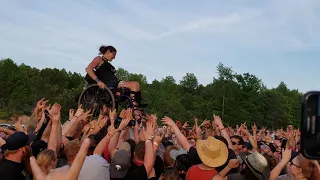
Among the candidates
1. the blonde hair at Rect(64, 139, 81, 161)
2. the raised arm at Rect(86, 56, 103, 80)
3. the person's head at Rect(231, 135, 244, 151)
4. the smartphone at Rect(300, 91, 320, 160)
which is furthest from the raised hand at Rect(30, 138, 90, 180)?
the raised arm at Rect(86, 56, 103, 80)

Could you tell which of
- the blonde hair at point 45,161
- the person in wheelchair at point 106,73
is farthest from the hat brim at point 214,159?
the person in wheelchair at point 106,73

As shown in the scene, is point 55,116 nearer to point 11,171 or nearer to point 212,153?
A: point 11,171

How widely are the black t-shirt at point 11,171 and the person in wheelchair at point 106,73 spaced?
406 cm

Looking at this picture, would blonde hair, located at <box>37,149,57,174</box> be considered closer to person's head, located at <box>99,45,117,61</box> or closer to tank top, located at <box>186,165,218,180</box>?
tank top, located at <box>186,165,218,180</box>

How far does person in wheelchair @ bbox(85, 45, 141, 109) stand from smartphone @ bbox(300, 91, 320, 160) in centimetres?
641

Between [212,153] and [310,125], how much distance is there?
8.12 ft

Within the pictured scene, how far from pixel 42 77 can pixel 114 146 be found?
71391 mm

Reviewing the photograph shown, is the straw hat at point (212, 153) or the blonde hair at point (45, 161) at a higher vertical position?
the straw hat at point (212, 153)

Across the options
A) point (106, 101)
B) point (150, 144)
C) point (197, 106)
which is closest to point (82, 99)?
point (106, 101)

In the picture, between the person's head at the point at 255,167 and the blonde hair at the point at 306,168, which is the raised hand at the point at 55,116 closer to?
the person's head at the point at 255,167

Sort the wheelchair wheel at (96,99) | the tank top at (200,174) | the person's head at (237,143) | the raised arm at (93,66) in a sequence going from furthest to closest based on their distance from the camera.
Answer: the wheelchair wheel at (96,99) → the raised arm at (93,66) → the person's head at (237,143) → the tank top at (200,174)

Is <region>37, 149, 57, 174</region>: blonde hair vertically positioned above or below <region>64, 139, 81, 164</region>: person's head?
below

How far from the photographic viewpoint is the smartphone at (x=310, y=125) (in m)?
2.33

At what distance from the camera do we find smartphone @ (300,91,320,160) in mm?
2334
